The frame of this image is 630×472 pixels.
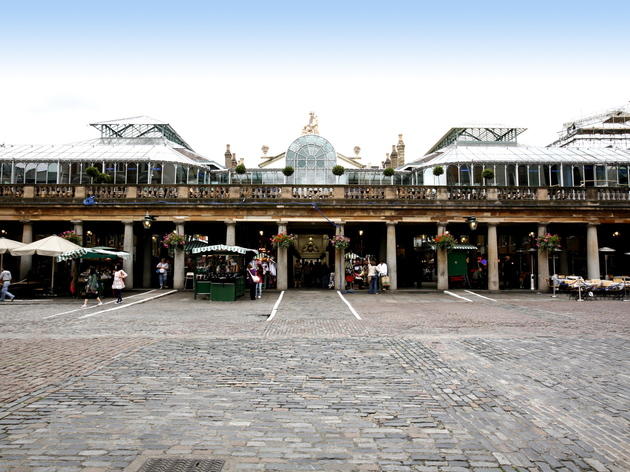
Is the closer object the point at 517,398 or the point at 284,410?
the point at 284,410

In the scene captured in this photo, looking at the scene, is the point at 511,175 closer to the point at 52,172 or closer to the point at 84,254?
the point at 84,254

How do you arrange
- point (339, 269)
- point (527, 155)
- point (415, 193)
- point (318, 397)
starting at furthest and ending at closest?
point (527, 155) → point (415, 193) → point (339, 269) → point (318, 397)

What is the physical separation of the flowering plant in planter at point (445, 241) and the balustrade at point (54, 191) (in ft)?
71.3

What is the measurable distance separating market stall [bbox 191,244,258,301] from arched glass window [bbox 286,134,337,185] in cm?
1322

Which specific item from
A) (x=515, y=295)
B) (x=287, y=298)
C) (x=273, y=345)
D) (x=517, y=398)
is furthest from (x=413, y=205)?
(x=517, y=398)

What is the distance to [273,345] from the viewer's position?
9.97m

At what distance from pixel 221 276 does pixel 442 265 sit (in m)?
13.0

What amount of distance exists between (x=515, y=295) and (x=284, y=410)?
2168 cm

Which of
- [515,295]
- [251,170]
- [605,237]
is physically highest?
[251,170]

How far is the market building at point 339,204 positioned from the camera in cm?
2634

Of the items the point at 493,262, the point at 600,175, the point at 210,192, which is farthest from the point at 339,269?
the point at 600,175

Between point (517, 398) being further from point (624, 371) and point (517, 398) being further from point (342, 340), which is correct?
point (342, 340)

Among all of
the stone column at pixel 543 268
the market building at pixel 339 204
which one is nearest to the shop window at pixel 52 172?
the market building at pixel 339 204

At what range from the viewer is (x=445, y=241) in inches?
1003
